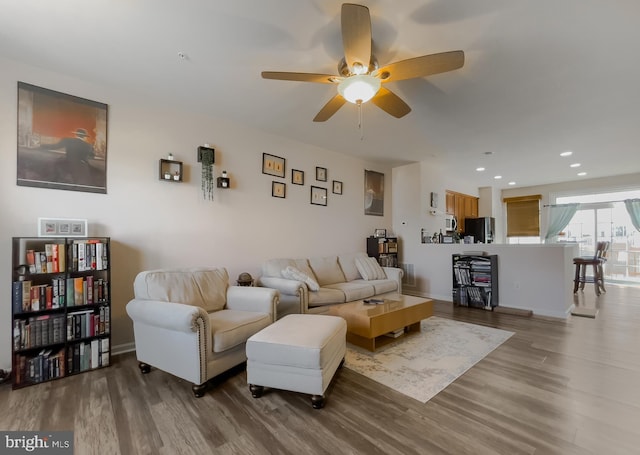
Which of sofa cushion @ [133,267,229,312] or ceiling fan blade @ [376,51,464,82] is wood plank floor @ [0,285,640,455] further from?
ceiling fan blade @ [376,51,464,82]

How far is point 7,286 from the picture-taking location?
2.28 metres

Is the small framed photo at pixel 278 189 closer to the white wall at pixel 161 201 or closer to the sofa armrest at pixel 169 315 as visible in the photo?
the white wall at pixel 161 201

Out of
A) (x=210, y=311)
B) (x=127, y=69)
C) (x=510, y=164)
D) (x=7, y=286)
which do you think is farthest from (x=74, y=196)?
(x=510, y=164)

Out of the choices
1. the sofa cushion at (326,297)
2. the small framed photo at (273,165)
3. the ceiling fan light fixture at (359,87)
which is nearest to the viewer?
the ceiling fan light fixture at (359,87)

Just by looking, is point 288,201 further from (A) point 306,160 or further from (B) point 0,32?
(B) point 0,32

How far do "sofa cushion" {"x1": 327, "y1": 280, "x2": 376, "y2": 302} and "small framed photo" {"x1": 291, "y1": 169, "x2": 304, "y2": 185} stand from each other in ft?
5.35

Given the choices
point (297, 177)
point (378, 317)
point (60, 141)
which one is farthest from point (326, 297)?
point (60, 141)

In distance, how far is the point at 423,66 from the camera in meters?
1.88

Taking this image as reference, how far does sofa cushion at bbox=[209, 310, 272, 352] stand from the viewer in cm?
208

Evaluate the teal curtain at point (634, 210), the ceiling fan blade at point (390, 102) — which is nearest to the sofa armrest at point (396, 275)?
the ceiling fan blade at point (390, 102)

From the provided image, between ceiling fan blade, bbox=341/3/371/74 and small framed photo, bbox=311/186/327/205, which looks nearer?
ceiling fan blade, bbox=341/3/371/74

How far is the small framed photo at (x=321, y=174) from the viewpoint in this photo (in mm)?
4506

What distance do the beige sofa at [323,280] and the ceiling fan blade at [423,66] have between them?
2266 mm

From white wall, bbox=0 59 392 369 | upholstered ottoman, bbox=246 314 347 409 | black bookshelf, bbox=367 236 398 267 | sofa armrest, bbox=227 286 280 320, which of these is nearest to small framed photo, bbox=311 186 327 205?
white wall, bbox=0 59 392 369
